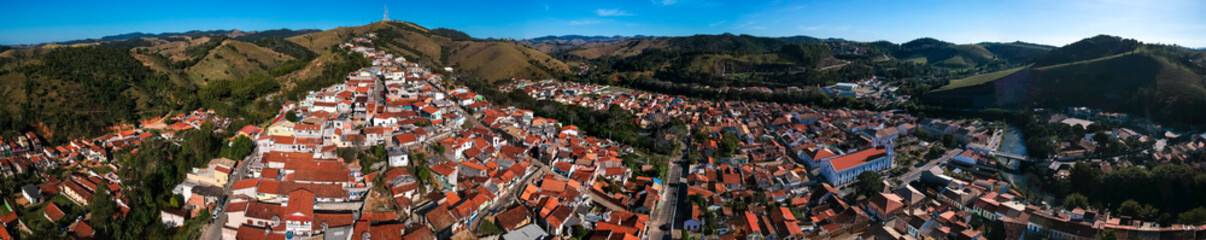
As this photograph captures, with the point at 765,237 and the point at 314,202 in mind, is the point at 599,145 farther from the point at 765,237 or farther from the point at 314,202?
the point at 314,202

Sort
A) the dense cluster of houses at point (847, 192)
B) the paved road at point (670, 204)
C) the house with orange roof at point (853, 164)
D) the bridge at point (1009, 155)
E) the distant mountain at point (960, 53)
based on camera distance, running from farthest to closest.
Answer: the distant mountain at point (960, 53) → the bridge at point (1009, 155) → the house with orange roof at point (853, 164) → the dense cluster of houses at point (847, 192) → the paved road at point (670, 204)

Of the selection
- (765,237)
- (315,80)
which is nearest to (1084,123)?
(765,237)

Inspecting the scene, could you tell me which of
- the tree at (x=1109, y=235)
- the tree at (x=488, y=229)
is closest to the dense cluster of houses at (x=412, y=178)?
the tree at (x=488, y=229)

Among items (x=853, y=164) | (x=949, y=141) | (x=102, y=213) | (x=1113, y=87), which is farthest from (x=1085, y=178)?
(x=102, y=213)

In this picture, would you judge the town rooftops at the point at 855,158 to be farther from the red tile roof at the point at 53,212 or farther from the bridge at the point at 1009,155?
the red tile roof at the point at 53,212

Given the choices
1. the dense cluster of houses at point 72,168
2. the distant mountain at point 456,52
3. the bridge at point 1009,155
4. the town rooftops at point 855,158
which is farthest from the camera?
the distant mountain at point 456,52

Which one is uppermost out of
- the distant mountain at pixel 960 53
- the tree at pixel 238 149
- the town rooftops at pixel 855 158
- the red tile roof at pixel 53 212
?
the distant mountain at pixel 960 53
